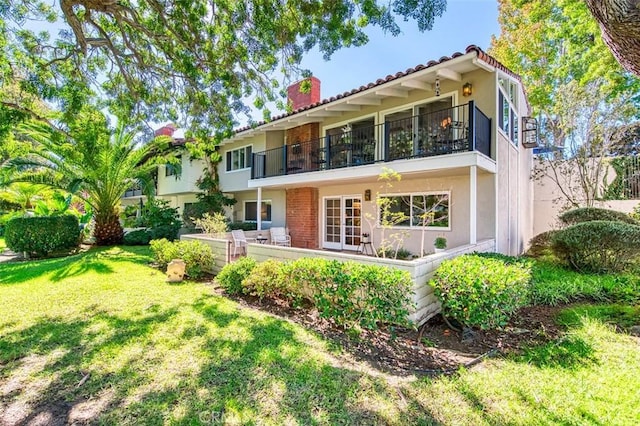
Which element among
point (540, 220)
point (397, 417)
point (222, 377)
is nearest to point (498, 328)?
point (397, 417)

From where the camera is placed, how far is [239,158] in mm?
18609

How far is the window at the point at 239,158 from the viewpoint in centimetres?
1803

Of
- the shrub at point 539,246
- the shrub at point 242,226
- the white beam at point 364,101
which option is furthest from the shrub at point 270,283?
the shrub at point 539,246

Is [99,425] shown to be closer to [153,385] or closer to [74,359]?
[153,385]

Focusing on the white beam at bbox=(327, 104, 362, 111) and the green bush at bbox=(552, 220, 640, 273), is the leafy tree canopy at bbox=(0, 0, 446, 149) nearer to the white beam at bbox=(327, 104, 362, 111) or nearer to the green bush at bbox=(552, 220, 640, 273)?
the white beam at bbox=(327, 104, 362, 111)

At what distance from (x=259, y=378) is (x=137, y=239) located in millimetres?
15764

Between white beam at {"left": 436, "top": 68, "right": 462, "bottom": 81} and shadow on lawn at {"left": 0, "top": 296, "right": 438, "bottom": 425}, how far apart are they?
832 centimetres

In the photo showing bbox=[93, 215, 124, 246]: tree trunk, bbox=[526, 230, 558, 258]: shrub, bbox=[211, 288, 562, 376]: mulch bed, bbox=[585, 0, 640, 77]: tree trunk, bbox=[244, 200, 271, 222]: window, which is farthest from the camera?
bbox=[244, 200, 271, 222]: window

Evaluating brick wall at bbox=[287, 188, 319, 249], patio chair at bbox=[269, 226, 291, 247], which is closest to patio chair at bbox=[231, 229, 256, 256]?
patio chair at bbox=[269, 226, 291, 247]

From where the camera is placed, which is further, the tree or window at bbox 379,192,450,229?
the tree

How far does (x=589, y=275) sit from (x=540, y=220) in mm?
9202

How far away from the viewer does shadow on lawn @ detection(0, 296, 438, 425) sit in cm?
336

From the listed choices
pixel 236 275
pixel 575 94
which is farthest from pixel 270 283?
pixel 575 94

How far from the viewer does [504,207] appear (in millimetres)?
10516
